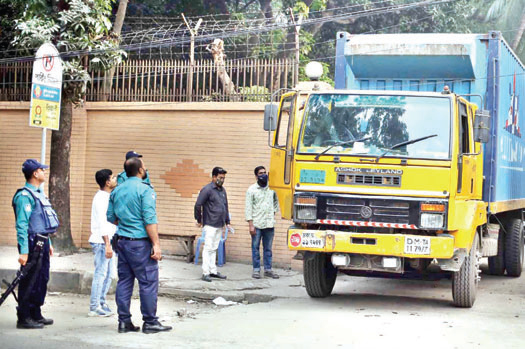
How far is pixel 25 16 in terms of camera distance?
1499 cm

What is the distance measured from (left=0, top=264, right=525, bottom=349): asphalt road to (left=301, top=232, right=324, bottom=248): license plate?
2.62 ft

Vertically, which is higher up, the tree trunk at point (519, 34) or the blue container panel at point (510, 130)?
the tree trunk at point (519, 34)

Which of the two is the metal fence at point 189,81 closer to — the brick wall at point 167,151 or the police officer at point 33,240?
the brick wall at point 167,151

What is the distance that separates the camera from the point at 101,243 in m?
9.42

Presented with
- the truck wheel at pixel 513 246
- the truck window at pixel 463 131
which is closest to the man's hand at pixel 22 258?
the truck window at pixel 463 131

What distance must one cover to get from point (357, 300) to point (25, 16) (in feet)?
26.5

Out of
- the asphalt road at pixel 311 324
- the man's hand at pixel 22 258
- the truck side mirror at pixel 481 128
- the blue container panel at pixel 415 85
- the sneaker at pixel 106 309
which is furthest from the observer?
the blue container panel at pixel 415 85

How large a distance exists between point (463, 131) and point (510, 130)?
270cm

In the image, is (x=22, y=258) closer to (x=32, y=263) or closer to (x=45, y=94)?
(x=32, y=263)

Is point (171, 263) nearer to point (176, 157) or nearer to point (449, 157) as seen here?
point (176, 157)

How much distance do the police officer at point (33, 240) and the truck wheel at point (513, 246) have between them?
8.23 m

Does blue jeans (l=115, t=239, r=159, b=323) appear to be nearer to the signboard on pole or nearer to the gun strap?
the gun strap

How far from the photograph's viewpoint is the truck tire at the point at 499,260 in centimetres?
1394

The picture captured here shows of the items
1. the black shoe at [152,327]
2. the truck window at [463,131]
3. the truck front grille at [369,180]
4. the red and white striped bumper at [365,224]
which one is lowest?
the black shoe at [152,327]
